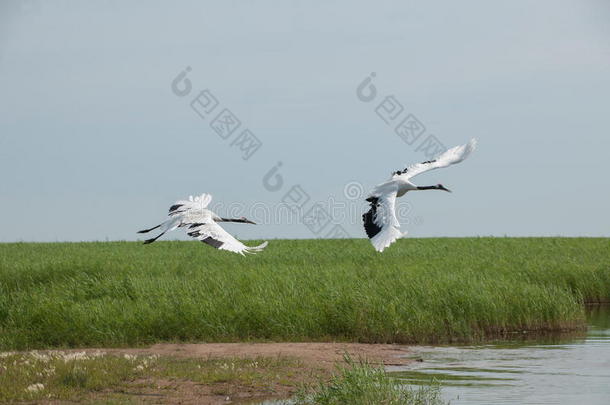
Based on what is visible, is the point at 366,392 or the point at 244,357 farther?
the point at 244,357

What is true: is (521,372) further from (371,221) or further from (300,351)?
(371,221)

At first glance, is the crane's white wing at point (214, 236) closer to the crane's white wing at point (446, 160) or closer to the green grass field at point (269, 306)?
the crane's white wing at point (446, 160)

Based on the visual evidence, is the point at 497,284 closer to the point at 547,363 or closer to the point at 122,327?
the point at 547,363

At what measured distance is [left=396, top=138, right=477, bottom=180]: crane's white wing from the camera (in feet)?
49.5

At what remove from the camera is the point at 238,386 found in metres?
14.0

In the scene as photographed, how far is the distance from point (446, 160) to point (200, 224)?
175 inches

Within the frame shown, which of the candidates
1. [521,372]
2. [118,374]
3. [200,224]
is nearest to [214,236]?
[200,224]

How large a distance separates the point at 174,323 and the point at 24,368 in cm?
541

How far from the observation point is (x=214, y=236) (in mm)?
13469

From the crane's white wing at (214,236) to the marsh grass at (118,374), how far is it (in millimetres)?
2271

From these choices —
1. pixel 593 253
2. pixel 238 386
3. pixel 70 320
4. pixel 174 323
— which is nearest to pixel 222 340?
pixel 174 323

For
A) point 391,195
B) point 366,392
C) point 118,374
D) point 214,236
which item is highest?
A: point 391,195

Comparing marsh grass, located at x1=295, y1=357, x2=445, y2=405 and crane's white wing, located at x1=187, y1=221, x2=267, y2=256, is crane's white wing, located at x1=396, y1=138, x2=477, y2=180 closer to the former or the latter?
crane's white wing, located at x1=187, y1=221, x2=267, y2=256

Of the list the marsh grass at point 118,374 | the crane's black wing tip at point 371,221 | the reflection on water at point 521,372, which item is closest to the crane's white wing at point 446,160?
the crane's black wing tip at point 371,221
